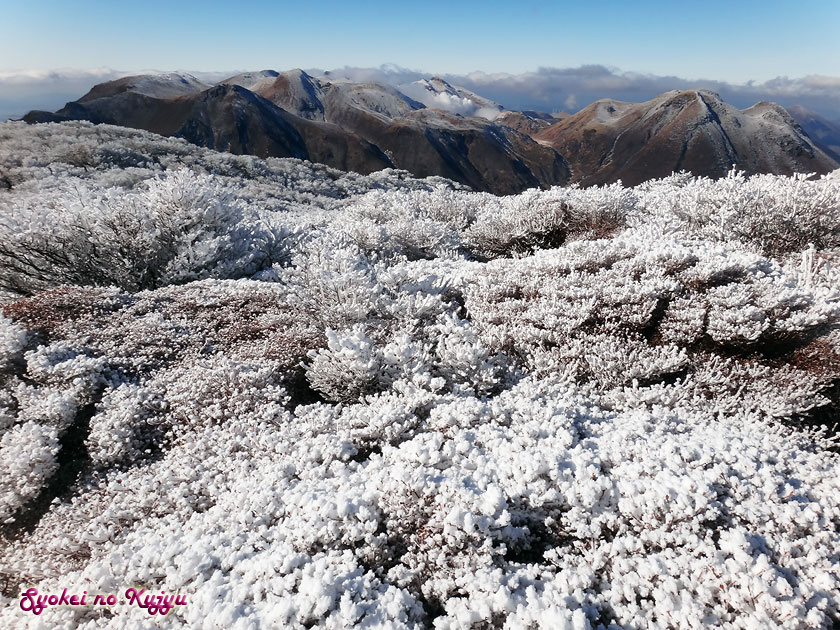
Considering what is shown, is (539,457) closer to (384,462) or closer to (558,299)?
(384,462)

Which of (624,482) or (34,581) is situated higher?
(624,482)

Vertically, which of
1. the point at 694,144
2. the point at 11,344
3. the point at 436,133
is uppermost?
the point at 436,133

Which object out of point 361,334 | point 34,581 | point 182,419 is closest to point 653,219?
Answer: point 361,334

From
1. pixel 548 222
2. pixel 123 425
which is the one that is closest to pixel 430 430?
pixel 123 425

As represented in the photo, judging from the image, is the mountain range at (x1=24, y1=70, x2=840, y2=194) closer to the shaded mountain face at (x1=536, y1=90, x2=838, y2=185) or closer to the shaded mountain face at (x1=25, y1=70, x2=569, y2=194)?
the shaded mountain face at (x1=25, y1=70, x2=569, y2=194)

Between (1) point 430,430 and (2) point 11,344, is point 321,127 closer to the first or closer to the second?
(2) point 11,344

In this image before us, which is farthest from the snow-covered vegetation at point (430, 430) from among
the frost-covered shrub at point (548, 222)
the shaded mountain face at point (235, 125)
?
the shaded mountain face at point (235, 125)
